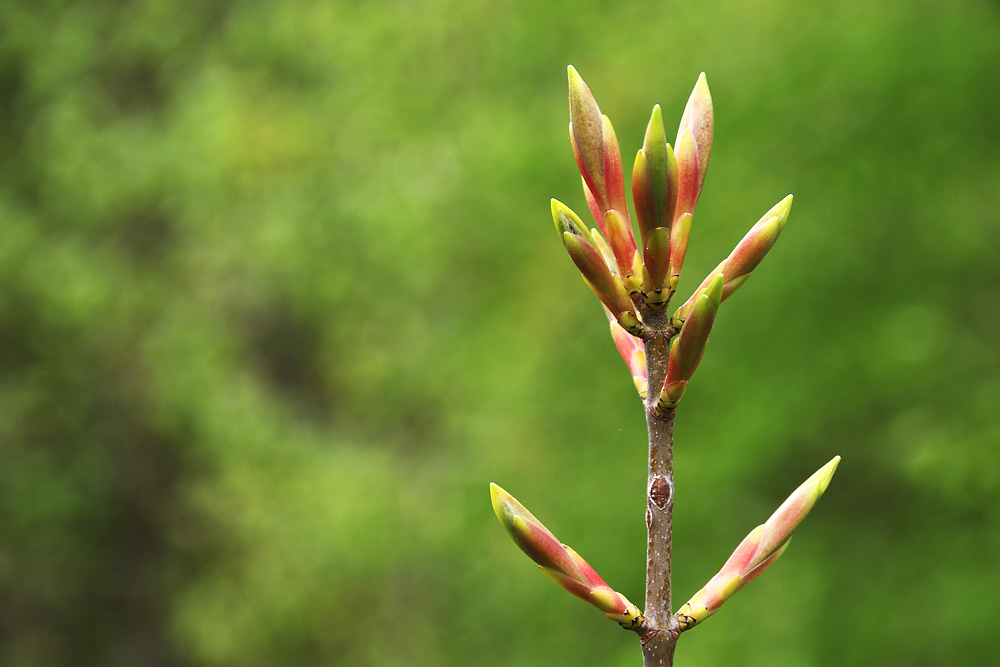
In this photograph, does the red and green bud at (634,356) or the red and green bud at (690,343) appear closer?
the red and green bud at (690,343)

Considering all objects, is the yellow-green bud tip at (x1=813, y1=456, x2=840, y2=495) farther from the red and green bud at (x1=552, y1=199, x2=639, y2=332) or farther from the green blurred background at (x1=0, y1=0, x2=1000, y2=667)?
the green blurred background at (x1=0, y1=0, x2=1000, y2=667)

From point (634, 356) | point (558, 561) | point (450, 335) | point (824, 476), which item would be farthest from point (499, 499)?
point (450, 335)

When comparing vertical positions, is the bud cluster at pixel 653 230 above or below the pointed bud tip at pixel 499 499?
above

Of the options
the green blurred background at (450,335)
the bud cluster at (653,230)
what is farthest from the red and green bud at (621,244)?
the green blurred background at (450,335)

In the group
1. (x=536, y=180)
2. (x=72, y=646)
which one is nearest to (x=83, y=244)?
(x=72, y=646)

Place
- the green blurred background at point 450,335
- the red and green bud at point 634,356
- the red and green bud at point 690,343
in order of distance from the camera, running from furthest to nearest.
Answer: the green blurred background at point 450,335 → the red and green bud at point 634,356 → the red and green bud at point 690,343

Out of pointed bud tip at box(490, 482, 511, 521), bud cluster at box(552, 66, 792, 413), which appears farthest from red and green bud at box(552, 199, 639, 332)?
pointed bud tip at box(490, 482, 511, 521)

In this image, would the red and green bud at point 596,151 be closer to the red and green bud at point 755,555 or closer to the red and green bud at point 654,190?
the red and green bud at point 654,190
